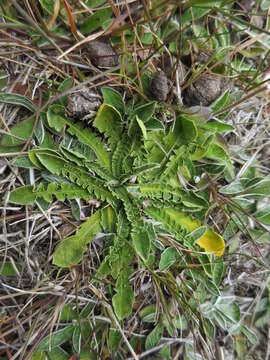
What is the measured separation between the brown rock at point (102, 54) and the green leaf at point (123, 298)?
0.81m

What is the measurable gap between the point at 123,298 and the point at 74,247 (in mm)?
274

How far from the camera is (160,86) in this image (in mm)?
1494

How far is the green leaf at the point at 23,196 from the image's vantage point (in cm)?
142

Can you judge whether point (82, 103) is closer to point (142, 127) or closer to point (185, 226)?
point (142, 127)

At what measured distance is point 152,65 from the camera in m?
1.55

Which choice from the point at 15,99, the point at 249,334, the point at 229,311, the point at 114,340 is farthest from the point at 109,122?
the point at 249,334

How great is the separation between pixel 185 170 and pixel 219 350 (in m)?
0.81

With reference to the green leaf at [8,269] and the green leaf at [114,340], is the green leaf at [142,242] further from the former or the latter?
the green leaf at [8,269]

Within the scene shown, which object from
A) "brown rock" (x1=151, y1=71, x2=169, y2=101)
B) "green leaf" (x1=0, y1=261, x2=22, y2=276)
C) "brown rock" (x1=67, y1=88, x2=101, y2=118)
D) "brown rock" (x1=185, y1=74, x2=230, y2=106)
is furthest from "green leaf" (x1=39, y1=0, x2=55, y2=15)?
"green leaf" (x1=0, y1=261, x2=22, y2=276)

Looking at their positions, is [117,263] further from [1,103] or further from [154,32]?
[154,32]

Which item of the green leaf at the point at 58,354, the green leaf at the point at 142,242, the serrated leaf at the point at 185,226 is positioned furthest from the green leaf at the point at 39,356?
the serrated leaf at the point at 185,226

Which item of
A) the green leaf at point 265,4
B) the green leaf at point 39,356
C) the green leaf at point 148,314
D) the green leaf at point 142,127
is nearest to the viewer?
the green leaf at point 142,127

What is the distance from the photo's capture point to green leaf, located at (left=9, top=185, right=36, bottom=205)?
4.67ft

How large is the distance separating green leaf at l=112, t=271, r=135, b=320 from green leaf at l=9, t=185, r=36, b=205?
0.45 metres
